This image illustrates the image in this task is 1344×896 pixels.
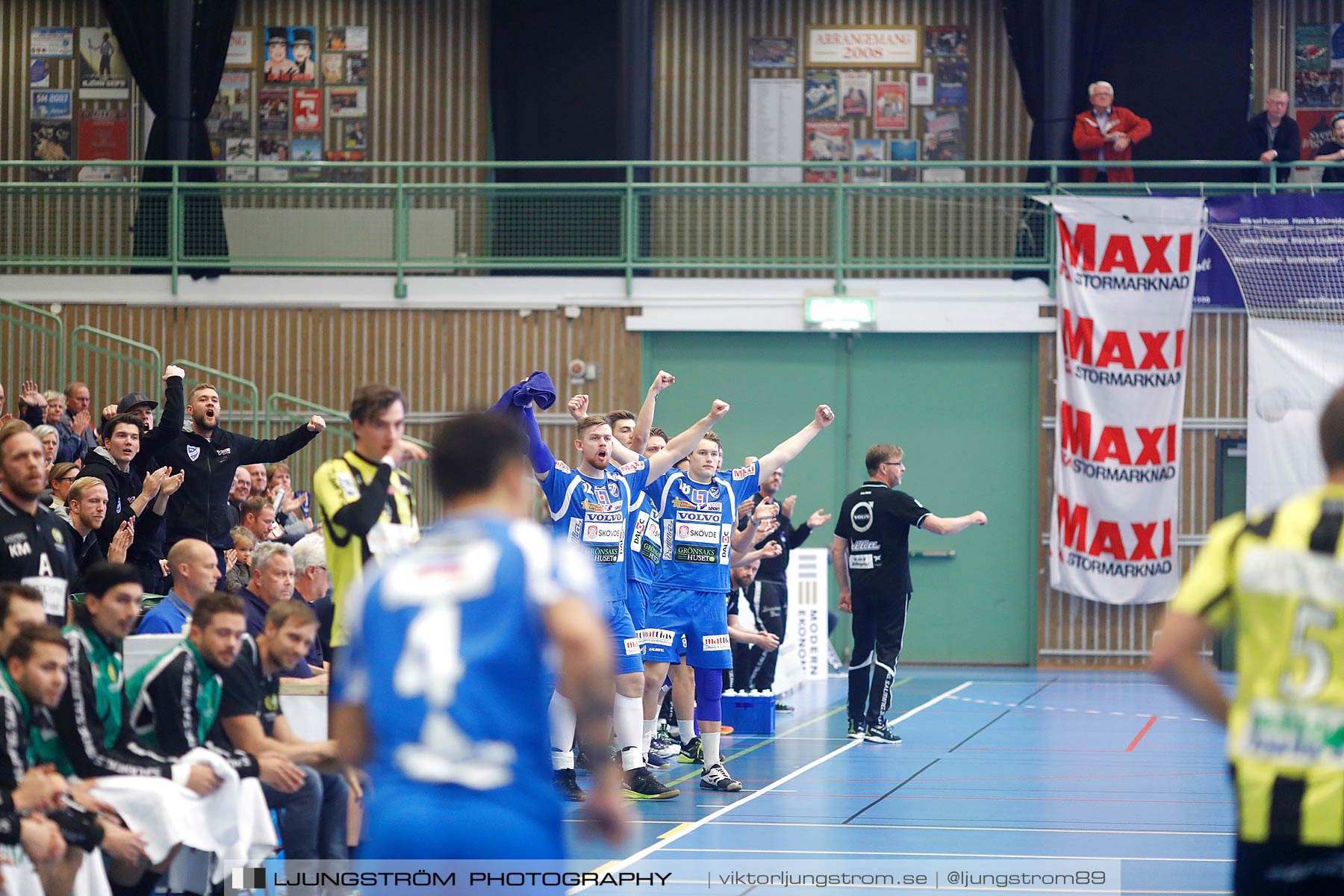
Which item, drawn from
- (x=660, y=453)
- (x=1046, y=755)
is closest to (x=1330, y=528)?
(x=660, y=453)

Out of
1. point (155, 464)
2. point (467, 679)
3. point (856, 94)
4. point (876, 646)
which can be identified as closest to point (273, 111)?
point (856, 94)

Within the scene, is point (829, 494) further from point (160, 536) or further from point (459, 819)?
point (459, 819)

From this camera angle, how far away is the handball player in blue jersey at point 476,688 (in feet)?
10.6

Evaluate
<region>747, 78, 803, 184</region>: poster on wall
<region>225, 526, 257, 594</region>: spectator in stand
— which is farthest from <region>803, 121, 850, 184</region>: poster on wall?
<region>225, 526, 257, 594</region>: spectator in stand

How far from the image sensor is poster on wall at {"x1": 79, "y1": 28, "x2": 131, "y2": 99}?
21141mm

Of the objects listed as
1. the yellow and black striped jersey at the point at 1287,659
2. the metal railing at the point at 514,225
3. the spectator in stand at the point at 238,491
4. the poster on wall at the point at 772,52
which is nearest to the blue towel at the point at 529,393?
the spectator in stand at the point at 238,491

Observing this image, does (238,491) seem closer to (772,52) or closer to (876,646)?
(876,646)

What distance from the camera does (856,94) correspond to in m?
20.7

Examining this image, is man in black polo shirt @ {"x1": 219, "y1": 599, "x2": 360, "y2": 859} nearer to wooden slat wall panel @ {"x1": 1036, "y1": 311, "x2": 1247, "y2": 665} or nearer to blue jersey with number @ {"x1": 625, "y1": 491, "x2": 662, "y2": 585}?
blue jersey with number @ {"x1": 625, "y1": 491, "x2": 662, "y2": 585}

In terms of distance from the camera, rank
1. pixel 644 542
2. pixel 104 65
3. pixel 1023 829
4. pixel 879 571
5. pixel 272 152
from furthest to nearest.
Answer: pixel 104 65 < pixel 272 152 < pixel 879 571 < pixel 644 542 < pixel 1023 829

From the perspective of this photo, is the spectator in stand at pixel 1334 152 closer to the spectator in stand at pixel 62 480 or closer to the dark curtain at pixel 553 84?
the dark curtain at pixel 553 84

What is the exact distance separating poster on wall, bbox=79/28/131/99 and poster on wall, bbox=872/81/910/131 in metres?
10.6

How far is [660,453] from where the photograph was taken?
995cm

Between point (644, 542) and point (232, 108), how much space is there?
13677 millimetres
